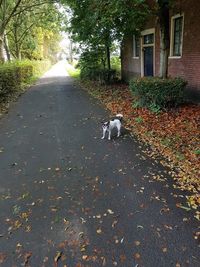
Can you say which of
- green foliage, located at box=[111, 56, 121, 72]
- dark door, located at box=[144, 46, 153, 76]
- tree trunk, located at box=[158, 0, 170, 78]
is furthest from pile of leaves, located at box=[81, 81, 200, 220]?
green foliage, located at box=[111, 56, 121, 72]

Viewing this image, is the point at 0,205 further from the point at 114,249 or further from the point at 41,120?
the point at 41,120

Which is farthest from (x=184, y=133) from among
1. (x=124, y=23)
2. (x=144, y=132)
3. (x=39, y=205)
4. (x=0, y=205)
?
(x=124, y=23)

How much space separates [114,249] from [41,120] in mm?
6800

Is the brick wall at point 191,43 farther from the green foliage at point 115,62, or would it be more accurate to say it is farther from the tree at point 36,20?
the tree at point 36,20

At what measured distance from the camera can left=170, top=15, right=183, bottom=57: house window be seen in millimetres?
11062

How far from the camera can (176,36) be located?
451 inches

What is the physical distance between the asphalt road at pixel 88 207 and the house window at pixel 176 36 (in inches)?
239

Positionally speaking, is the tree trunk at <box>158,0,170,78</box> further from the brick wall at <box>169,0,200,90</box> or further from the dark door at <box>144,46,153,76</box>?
the dark door at <box>144,46,153,76</box>

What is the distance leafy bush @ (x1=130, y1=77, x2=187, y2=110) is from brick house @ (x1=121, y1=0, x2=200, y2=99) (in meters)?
1.68

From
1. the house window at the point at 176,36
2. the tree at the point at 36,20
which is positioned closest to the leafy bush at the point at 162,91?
the house window at the point at 176,36

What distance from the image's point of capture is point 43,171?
17.6ft

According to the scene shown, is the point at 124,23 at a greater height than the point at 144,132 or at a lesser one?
greater

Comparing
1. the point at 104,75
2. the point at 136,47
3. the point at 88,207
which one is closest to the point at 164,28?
the point at 88,207

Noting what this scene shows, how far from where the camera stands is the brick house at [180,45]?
995cm
